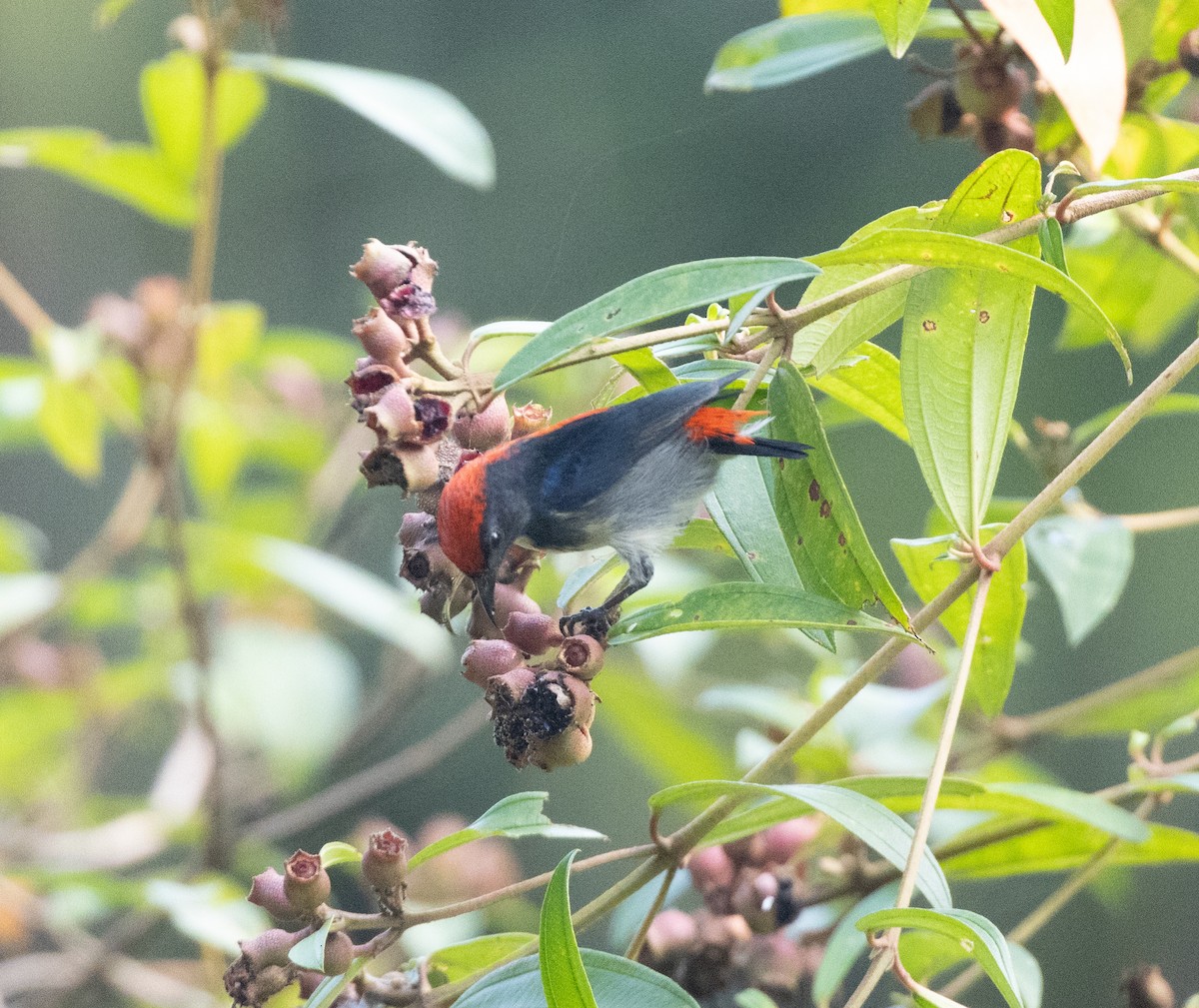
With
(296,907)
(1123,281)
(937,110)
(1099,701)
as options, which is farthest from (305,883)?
(1123,281)

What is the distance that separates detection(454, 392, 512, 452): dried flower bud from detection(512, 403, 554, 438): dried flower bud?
0.34 ft

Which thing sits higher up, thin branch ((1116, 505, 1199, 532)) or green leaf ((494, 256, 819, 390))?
green leaf ((494, 256, 819, 390))

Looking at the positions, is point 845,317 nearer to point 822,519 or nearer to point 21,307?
point 822,519

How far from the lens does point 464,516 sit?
3.05 feet

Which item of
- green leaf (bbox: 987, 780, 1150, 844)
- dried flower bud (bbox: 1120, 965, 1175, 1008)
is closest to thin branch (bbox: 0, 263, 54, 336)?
green leaf (bbox: 987, 780, 1150, 844)

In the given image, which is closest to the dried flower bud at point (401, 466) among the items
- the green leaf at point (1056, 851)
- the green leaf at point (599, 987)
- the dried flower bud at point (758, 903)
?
the green leaf at point (599, 987)

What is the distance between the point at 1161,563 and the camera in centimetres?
388

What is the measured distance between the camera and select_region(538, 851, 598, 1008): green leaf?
76 cm

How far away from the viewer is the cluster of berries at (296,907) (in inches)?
33.4

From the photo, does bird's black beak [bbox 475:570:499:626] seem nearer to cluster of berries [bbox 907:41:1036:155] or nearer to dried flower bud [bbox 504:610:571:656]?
dried flower bud [bbox 504:610:571:656]

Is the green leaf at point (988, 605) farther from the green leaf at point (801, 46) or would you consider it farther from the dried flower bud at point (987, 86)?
the green leaf at point (801, 46)

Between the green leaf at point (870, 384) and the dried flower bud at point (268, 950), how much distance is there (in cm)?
58

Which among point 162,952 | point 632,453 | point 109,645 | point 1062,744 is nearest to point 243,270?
point 109,645

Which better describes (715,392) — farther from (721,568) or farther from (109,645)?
(109,645)
